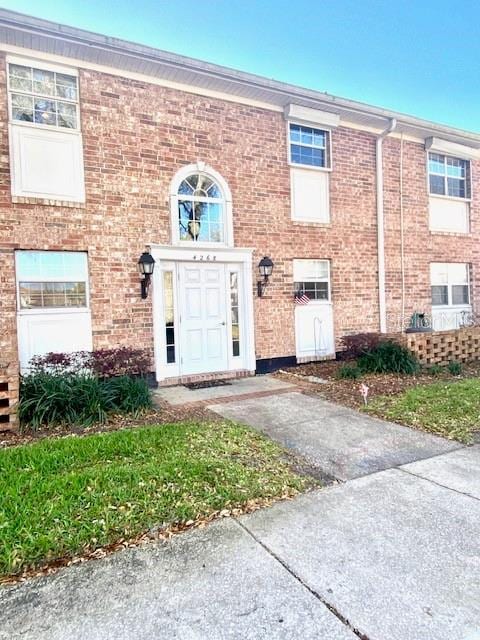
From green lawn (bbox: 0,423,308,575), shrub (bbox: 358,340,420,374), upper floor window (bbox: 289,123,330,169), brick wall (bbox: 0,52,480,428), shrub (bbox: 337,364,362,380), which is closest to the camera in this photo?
green lawn (bbox: 0,423,308,575)

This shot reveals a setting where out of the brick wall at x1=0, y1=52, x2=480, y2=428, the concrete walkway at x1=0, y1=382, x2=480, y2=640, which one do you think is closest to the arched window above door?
the brick wall at x1=0, y1=52, x2=480, y2=428

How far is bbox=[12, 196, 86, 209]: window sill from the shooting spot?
6.89 m

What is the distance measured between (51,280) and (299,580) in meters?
6.37

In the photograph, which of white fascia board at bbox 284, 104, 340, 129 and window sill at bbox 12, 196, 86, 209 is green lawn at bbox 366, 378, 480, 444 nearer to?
window sill at bbox 12, 196, 86, 209

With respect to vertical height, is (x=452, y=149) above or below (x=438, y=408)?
above

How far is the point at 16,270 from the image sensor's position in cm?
689

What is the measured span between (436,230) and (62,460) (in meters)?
11.0

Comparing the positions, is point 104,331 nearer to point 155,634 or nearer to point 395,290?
point 155,634

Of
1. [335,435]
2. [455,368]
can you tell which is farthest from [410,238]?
[335,435]

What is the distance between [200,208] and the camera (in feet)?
27.8

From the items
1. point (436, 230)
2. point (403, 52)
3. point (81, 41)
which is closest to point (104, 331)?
point (81, 41)

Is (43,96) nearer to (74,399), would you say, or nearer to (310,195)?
(74,399)

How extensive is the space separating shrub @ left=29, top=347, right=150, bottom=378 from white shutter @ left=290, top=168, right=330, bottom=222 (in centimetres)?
475

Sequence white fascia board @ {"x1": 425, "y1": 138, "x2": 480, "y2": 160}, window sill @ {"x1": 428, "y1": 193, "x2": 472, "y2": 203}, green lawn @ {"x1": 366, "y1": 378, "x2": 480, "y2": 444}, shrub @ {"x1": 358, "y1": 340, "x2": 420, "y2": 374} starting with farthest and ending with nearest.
Result: window sill @ {"x1": 428, "y1": 193, "x2": 472, "y2": 203}
white fascia board @ {"x1": 425, "y1": 138, "x2": 480, "y2": 160}
shrub @ {"x1": 358, "y1": 340, "x2": 420, "y2": 374}
green lawn @ {"x1": 366, "y1": 378, "x2": 480, "y2": 444}
